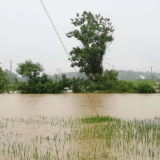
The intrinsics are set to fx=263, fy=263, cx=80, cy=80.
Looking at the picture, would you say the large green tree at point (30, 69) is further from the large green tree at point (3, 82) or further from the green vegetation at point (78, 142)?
the green vegetation at point (78, 142)

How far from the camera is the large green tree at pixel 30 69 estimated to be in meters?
22.3

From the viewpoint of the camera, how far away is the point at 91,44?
26.1 metres

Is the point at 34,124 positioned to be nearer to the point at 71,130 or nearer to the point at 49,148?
the point at 71,130

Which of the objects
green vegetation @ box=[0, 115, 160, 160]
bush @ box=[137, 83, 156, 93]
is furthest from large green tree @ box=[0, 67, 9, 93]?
green vegetation @ box=[0, 115, 160, 160]

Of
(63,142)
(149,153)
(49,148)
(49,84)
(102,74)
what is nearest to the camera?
(149,153)

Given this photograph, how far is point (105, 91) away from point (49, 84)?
4.79 metres

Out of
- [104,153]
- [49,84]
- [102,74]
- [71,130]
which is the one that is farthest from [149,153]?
[102,74]

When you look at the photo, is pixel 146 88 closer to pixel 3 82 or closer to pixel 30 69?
pixel 30 69

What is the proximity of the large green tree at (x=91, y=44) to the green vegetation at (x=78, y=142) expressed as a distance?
19.4m

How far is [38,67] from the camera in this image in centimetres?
2292

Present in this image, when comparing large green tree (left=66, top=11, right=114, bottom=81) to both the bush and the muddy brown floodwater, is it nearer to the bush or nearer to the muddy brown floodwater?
the bush

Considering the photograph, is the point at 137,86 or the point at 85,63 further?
the point at 85,63

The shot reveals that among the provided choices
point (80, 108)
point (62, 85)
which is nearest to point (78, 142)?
point (80, 108)

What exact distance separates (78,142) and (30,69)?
18.3 m
